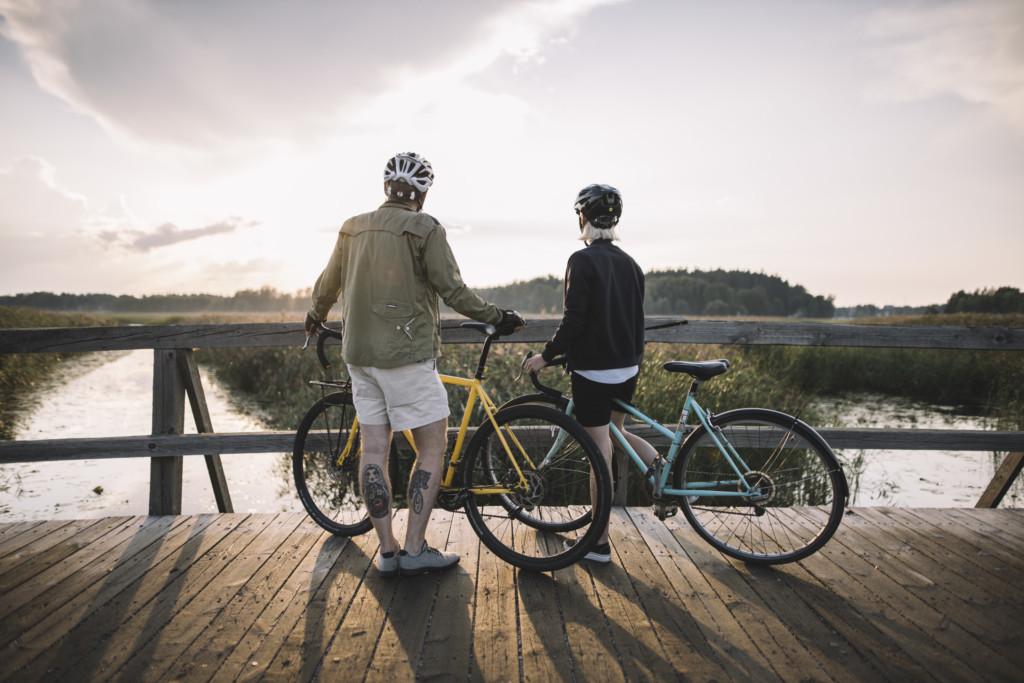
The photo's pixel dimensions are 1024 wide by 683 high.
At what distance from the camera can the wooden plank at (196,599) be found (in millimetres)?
2223

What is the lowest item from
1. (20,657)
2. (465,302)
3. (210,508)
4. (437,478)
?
(210,508)

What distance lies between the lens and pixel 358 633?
7.87 ft

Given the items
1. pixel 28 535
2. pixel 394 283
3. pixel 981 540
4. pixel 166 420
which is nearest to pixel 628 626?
pixel 394 283

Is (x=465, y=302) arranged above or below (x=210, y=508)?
above

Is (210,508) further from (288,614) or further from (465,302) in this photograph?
(465,302)

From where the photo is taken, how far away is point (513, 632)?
2396 millimetres

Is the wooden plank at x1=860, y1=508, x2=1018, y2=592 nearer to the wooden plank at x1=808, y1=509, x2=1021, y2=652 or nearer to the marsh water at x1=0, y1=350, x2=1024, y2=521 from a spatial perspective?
the wooden plank at x1=808, y1=509, x2=1021, y2=652

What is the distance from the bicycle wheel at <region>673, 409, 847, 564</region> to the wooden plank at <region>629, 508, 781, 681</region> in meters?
0.19

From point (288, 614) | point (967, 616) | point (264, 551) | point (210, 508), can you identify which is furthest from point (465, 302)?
point (210, 508)

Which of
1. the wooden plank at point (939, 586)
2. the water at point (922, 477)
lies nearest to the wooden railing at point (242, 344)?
the wooden plank at point (939, 586)

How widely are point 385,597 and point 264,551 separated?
895mm

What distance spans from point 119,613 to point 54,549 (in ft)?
3.40

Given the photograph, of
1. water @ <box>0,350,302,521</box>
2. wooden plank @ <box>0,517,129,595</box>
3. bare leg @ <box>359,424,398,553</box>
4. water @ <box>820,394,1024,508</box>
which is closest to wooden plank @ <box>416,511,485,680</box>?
bare leg @ <box>359,424,398,553</box>

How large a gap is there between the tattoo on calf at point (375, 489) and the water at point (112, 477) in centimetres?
411
